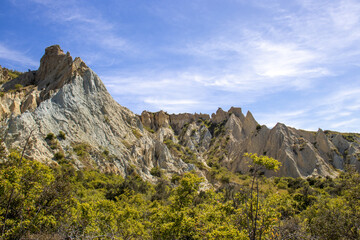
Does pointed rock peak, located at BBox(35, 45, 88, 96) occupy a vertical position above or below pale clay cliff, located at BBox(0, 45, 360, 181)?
above

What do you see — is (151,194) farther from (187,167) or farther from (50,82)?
(50,82)

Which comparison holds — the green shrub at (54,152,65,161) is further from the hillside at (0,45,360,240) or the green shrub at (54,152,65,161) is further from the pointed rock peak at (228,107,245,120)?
the pointed rock peak at (228,107,245,120)

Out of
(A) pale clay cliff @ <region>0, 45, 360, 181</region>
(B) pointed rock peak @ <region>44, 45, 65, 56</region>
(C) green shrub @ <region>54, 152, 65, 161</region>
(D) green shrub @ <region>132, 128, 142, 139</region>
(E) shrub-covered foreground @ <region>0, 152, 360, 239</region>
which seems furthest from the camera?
(B) pointed rock peak @ <region>44, 45, 65, 56</region>

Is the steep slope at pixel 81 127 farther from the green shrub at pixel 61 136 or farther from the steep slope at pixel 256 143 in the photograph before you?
the steep slope at pixel 256 143

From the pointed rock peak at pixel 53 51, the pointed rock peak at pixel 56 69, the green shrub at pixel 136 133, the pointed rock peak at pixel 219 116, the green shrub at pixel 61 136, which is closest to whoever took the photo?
the green shrub at pixel 61 136

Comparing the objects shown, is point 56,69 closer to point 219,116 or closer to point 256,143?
point 256,143

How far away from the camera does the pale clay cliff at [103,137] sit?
3306 cm

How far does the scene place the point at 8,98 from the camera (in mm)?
45375

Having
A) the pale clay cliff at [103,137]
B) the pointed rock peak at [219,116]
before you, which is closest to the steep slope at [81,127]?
the pale clay cliff at [103,137]

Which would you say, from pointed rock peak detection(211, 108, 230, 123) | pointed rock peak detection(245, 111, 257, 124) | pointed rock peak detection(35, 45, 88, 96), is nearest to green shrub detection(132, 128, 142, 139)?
pointed rock peak detection(35, 45, 88, 96)

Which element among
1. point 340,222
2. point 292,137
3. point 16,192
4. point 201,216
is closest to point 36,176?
point 16,192

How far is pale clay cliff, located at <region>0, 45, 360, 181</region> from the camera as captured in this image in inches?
1302

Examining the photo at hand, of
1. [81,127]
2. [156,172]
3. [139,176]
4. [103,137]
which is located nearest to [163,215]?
[139,176]

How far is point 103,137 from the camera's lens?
40719 mm
